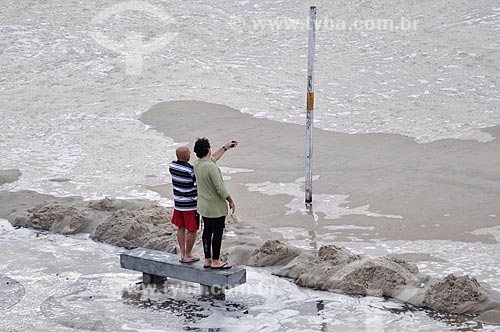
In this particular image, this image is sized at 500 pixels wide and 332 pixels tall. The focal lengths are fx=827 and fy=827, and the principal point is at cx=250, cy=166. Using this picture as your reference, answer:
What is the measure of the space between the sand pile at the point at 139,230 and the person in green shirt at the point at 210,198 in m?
1.83

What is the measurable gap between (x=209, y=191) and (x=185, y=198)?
1.18 ft

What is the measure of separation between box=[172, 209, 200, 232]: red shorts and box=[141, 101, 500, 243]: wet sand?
2.34m

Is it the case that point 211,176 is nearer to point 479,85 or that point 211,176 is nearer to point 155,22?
point 479,85

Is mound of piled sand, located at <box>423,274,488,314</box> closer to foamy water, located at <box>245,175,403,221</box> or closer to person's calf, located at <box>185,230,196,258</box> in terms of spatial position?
person's calf, located at <box>185,230,196,258</box>

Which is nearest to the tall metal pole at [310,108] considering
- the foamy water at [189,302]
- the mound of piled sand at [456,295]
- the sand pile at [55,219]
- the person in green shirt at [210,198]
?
the foamy water at [189,302]

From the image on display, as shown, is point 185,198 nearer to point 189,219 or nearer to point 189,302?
point 189,219

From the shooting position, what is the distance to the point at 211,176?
7.77m

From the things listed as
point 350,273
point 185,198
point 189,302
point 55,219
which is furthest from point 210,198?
point 55,219

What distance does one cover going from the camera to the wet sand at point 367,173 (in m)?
10.5

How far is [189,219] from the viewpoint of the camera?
8.13 meters

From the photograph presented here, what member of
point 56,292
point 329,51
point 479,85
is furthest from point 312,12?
point 329,51

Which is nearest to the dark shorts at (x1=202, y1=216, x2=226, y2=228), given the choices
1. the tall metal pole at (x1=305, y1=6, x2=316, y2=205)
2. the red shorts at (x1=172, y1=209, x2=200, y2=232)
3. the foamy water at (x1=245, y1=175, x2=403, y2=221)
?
the red shorts at (x1=172, y1=209, x2=200, y2=232)

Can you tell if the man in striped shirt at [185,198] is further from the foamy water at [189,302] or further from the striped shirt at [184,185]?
the foamy water at [189,302]

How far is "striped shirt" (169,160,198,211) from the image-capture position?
26.4 feet
